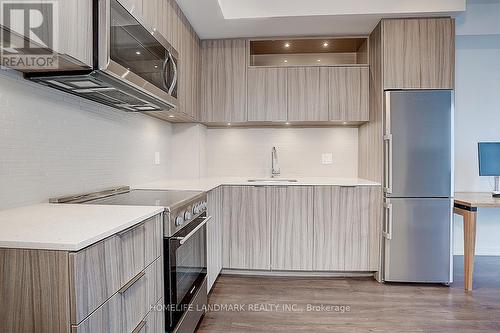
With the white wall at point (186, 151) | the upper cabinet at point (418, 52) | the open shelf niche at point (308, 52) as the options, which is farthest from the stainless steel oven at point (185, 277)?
the upper cabinet at point (418, 52)

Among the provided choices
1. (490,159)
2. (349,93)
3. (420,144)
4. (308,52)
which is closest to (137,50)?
(349,93)

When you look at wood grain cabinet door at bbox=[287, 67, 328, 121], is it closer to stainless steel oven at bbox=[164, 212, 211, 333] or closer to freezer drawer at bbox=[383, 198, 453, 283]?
freezer drawer at bbox=[383, 198, 453, 283]

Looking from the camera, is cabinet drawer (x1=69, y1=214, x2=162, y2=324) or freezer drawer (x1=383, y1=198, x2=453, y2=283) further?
freezer drawer (x1=383, y1=198, x2=453, y2=283)

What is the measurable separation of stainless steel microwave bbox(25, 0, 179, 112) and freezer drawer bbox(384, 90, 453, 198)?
1.90 metres

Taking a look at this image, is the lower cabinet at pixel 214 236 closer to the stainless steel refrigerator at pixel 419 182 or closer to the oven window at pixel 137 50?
the oven window at pixel 137 50

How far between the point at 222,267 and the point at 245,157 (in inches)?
47.9

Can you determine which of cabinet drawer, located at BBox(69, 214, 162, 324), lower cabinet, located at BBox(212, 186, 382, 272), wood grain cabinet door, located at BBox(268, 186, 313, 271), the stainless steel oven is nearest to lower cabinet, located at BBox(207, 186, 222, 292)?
lower cabinet, located at BBox(212, 186, 382, 272)

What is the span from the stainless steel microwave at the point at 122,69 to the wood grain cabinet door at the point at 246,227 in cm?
116

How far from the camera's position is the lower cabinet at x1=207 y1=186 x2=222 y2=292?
2.41 metres

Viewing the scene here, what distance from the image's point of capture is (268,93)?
3055mm

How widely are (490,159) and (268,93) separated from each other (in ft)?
7.04

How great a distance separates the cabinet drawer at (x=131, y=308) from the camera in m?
0.94

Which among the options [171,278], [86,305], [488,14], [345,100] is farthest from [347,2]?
[86,305]

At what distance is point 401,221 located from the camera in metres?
2.67
